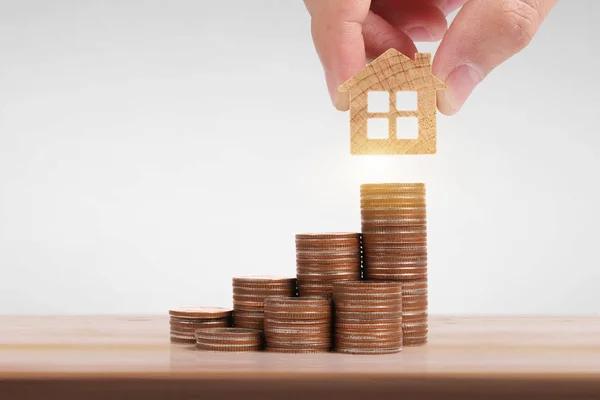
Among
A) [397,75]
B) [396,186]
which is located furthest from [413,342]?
[397,75]

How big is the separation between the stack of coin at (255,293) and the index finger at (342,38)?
0.57 m

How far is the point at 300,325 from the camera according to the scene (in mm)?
2561

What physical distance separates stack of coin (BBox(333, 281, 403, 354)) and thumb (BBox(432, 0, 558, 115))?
64 cm

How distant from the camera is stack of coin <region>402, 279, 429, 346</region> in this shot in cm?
273

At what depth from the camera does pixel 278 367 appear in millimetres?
2264

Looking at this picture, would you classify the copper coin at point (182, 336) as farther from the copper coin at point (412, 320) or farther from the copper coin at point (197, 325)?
the copper coin at point (412, 320)

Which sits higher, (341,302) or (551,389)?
(341,302)

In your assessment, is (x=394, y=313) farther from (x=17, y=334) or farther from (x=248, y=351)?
(x=17, y=334)

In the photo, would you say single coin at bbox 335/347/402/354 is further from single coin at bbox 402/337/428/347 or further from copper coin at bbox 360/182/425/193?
copper coin at bbox 360/182/425/193

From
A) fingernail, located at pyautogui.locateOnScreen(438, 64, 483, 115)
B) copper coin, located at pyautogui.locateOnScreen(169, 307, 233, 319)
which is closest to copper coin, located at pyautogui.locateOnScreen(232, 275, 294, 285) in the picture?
copper coin, located at pyautogui.locateOnScreen(169, 307, 233, 319)

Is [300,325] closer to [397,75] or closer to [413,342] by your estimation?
[413,342]

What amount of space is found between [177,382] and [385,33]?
1.60 metres

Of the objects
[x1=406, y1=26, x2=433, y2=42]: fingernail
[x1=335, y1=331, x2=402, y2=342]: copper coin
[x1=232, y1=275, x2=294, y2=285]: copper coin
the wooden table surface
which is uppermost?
[x1=406, y1=26, x2=433, y2=42]: fingernail

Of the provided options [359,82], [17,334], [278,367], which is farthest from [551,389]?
[17,334]
